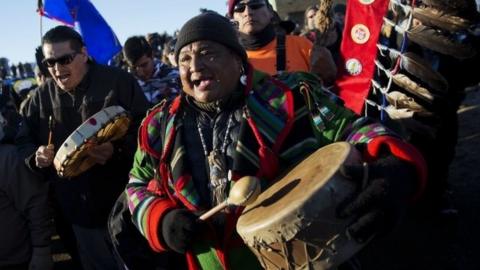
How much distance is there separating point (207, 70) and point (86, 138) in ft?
3.53

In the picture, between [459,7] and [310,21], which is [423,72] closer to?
[459,7]

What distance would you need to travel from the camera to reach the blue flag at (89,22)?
17.7 ft

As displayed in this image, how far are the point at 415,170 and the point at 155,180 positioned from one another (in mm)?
1048

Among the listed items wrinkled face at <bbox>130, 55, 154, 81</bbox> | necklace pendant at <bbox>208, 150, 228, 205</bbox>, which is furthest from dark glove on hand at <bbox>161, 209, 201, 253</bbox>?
wrinkled face at <bbox>130, 55, 154, 81</bbox>

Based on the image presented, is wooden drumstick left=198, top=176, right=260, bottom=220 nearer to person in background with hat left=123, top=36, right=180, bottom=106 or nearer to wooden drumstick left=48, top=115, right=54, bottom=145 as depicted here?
wooden drumstick left=48, top=115, right=54, bottom=145

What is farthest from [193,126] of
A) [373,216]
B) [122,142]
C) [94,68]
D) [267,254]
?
[94,68]

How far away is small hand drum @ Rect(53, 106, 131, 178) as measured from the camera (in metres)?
2.62

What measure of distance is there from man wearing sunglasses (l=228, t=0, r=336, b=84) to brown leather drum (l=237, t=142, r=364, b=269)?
72.3 inches

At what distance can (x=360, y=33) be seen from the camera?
10.6ft

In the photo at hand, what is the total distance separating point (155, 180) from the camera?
6.68 ft

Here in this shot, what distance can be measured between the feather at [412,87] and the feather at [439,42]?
0.69ft

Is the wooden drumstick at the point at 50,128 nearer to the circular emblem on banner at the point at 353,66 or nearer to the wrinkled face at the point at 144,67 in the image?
the wrinkled face at the point at 144,67

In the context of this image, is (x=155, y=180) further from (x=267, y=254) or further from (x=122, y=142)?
(x=122, y=142)

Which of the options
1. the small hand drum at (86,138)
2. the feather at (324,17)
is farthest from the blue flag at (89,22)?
the feather at (324,17)
